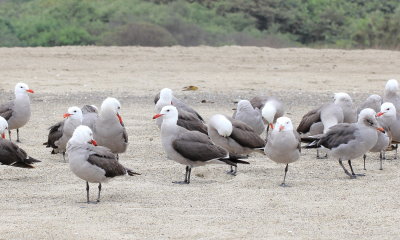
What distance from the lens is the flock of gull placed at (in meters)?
10.8

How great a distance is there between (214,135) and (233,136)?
0.28 m

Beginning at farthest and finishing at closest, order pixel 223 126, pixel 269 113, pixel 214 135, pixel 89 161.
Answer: pixel 269 113 < pixel 214 135 < pixel 223 126 < pixel 89 161

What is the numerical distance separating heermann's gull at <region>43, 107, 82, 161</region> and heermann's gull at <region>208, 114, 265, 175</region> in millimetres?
1876

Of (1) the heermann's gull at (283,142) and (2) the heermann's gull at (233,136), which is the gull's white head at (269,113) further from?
(1) the heermann's gull at (283,142)

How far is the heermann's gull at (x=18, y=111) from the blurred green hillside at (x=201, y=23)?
18.4 m

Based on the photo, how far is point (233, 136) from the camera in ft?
41.7

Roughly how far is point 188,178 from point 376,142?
2572 mm

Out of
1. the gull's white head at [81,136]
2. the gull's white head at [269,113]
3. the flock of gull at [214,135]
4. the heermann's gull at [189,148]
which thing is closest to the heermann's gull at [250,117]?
the flock of gull at [214,135]

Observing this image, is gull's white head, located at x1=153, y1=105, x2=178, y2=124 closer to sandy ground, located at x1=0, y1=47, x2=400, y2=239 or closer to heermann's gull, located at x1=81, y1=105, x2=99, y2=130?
sandy ground, located at x1=0, y1=47, x2=400, y2=239

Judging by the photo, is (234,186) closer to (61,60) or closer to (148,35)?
(61,60)

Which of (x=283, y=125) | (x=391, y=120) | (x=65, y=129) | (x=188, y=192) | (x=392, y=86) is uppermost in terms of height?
(x=392, y=86)

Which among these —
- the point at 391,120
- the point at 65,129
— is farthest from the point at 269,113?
the point at 65,129

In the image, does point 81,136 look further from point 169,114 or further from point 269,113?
point 269,113

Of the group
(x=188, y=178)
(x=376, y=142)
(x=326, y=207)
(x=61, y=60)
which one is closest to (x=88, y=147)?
(x=188, y=178)
